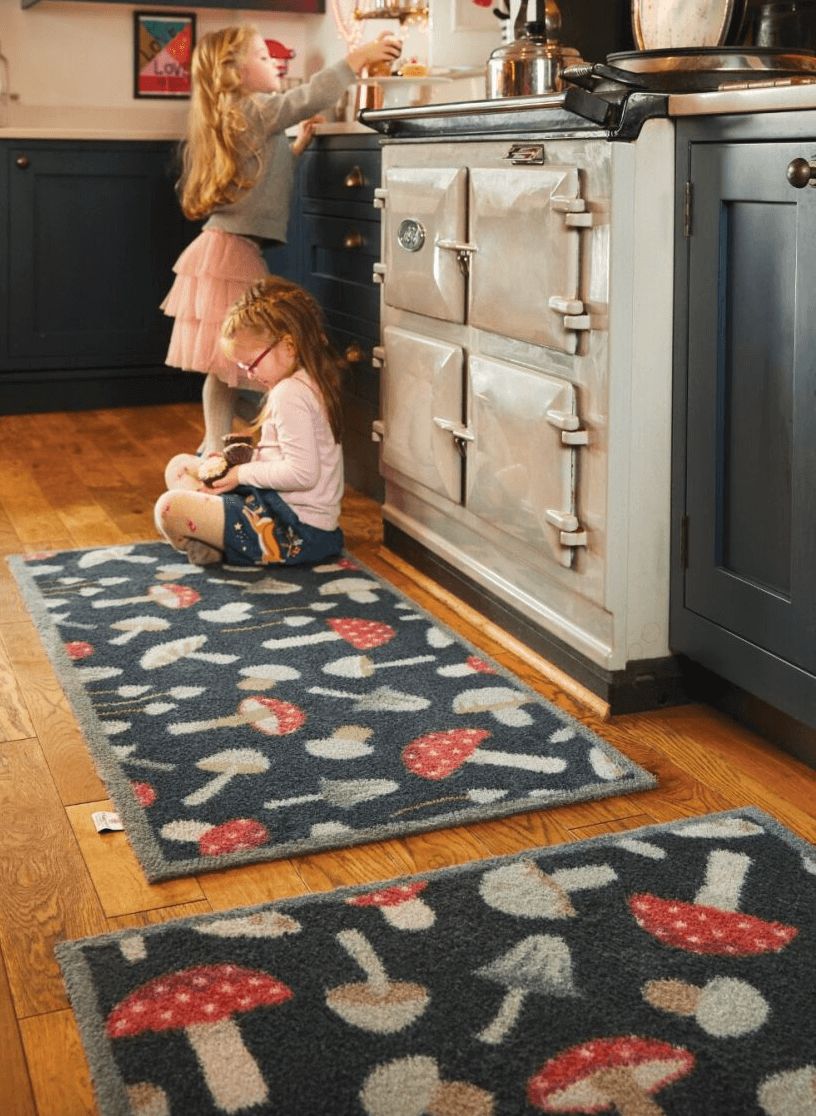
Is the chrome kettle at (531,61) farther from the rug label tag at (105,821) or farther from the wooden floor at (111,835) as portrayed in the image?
the rug label tag at (105,821)

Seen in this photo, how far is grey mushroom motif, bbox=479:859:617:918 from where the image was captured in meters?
1.43

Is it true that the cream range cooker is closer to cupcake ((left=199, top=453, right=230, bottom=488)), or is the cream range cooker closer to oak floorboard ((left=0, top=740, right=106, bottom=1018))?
cupcake ((left=199, top=453, right=230, bottom=488))

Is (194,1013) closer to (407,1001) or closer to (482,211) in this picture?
(407,1001)

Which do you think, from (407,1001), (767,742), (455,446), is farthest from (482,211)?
(407,1001)

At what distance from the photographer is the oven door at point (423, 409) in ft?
7.92

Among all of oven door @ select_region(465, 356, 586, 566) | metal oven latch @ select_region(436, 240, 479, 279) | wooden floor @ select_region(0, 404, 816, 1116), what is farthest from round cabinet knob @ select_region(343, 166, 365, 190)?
wooden floor @ select_region(0, 404, 816, 1116)

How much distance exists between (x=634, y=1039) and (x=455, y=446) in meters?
1.37

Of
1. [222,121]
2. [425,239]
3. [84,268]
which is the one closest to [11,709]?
[425,239]

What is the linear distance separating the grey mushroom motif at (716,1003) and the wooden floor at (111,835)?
337mm

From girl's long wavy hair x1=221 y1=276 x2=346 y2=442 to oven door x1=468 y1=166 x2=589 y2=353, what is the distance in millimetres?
514

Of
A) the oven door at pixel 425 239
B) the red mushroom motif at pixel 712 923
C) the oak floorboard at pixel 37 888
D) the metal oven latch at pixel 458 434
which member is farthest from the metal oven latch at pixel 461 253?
the red mushroom motif at pixel 712 923

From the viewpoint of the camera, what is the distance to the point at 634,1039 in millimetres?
1205

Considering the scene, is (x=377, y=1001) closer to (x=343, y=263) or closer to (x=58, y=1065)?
(x=58, y=1065)

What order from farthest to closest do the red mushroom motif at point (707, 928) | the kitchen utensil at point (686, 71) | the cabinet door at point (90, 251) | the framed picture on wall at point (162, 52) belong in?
the framed picture on wall at point (162, 52) → the cabinet door at point (90, 251) → the kitchen utensil at point (686, 71) → the red mushroom motif at point (707, 928)
